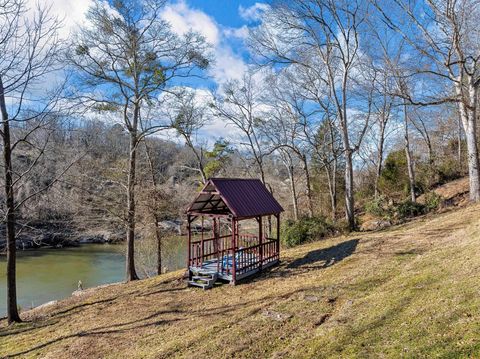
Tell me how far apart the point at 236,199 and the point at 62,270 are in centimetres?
1898

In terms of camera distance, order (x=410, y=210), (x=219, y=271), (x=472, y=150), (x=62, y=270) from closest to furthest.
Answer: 1. (x=219, y=271)
2. (x=472, y=150)
3. (x=410, y=210)
4. (x=62, y=270)

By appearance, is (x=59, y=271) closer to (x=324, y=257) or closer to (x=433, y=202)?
(x=324, y=257)

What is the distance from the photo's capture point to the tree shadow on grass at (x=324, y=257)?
10.5 metres

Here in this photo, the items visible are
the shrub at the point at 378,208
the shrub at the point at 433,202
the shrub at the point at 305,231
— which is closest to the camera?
the shrub at the point at 433,202

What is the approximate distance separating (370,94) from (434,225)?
9311 mm

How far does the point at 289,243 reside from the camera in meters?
15.8

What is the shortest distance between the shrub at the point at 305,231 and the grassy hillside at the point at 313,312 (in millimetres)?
3375

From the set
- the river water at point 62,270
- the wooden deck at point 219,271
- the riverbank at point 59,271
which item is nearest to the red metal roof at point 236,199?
the wooden deck at point 219,271

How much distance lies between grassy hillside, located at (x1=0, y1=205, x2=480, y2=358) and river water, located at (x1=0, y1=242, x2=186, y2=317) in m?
7.24

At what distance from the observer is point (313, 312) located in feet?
21.4

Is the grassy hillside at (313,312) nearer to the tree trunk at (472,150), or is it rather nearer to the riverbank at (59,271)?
the tree trunk at (472,150)

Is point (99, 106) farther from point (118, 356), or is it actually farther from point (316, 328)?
point (316, 328)

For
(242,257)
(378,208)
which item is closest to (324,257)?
(242,257)

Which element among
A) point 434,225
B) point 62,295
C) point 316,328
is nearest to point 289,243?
point 434,225
